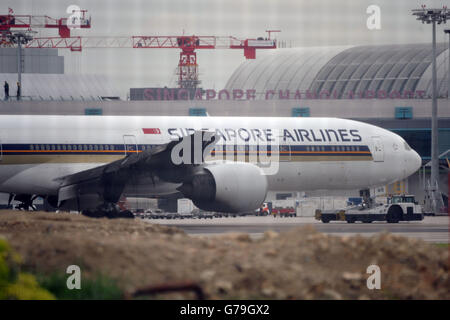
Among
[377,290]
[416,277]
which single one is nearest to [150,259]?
[377,290]

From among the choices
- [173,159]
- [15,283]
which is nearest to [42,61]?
[173,159]

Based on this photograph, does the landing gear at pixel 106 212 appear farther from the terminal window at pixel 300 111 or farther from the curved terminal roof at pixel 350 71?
the curved terminal roof at pixel 350 71

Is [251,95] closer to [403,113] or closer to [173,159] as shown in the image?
[403,113]

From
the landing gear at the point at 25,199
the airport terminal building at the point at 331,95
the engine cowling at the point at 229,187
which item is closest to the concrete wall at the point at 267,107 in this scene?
the airport terminal building at the point at 331,95

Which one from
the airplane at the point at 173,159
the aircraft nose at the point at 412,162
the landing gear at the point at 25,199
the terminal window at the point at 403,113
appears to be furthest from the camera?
the terminal window at the point at 403,113

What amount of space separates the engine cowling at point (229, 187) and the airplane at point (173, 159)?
0.03 metres

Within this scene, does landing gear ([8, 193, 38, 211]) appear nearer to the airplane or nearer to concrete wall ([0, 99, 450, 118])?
the airplane

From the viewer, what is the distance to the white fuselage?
88.2 feet

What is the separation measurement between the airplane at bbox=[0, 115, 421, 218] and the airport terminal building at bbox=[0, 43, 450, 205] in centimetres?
2727

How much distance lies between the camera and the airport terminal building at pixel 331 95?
194 feet

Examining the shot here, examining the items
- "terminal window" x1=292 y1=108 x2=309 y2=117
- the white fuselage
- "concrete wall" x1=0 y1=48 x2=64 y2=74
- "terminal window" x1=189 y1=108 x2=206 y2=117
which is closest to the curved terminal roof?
"terminal window" x1=292 y1=108 x2=309 y2=117

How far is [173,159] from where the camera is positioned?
1032 inches

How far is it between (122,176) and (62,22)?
55.8 meters
